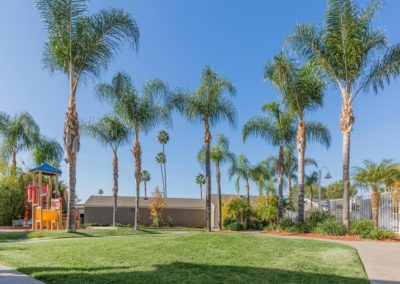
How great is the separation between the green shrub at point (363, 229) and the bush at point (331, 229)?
0.41 m

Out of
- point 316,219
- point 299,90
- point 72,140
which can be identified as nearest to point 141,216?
point 72,140

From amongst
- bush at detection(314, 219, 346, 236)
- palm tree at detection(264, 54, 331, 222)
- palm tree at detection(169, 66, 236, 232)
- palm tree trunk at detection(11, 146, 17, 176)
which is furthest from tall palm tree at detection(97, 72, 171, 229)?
palm tree trunk at detection(11, 146, 17, 176)

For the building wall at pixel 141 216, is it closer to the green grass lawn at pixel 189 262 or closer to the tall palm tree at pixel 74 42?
the tall palm tree at pixel 74 42

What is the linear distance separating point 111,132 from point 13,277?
1927 cm

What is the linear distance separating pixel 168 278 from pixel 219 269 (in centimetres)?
110

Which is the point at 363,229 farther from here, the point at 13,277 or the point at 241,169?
the point at 241,169

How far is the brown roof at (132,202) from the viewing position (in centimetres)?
3664

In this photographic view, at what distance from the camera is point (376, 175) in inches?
616

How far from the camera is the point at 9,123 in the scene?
28484 millimetres

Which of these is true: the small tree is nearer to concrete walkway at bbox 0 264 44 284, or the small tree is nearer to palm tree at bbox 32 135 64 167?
palm tree at bbox 32 135 64 167

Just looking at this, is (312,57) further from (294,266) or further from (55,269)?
(55,269)

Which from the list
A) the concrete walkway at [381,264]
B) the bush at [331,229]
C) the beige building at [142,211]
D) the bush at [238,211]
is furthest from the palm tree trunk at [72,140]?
the beige building at [142,211]

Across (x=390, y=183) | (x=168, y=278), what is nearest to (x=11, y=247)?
(x=168, y=278)

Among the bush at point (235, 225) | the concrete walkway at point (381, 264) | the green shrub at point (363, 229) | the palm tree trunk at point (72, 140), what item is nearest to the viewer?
the concrete walkway at point (381, 264)
